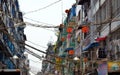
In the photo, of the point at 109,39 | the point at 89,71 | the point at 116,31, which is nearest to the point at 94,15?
the point at 89,71

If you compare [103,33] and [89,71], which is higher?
[103,33]

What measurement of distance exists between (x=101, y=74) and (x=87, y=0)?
57.8ft

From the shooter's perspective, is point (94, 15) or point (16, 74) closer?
point (16, 74)

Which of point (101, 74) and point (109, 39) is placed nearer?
point (101, 74)

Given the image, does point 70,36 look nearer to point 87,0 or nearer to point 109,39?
point 87,0

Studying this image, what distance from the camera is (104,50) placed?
30.1 meters

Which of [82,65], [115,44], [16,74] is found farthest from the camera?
[82,65]

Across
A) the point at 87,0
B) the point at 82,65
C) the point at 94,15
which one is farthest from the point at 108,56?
the point at 82,65

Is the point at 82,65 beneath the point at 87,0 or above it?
beneath

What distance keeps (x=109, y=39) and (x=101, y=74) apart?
4.20 m

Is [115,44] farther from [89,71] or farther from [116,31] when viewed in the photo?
[89,71]

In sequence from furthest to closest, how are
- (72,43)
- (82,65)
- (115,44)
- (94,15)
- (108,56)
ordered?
(72,43) → (82,65) → (94,15) → (108,56) → (115,44)

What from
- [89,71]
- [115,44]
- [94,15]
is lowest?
[89,71]

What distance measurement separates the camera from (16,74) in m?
13.7
